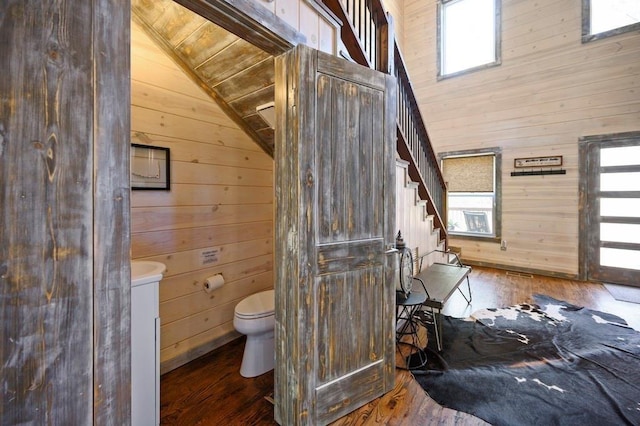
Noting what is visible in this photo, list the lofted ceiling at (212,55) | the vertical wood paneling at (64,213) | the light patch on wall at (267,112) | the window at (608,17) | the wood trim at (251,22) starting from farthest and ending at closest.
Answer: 1. the window at (608,17)
2. the light patch on wall at (267,112)
3. the lofted ceiling at (212,55)
4. the wood trim at (251,22)
5. the vertical wood paneling at (64,213)

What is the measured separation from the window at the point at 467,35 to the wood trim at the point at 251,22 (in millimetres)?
5013

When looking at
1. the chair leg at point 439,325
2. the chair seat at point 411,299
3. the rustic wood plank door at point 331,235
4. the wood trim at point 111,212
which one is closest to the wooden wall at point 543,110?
the chair leg at point 439,325

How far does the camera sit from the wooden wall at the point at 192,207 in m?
1.93

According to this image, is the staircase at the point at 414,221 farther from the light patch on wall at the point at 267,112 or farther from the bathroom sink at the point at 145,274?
the bathroom sink at the point at 145,274

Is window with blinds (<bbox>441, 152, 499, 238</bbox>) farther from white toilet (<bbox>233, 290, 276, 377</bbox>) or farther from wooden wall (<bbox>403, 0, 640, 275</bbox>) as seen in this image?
white toilet (<bbox>233, 290, 276, 377</bbox>)

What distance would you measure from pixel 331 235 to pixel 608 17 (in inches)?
220

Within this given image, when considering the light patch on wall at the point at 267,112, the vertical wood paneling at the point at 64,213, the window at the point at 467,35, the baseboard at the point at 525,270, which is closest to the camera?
the vertical wood paneling at the point at 64,213

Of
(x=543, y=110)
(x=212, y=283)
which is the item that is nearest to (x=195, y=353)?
(x=212, y=283)

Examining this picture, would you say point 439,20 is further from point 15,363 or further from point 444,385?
point 15,363

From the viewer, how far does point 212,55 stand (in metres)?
1.89

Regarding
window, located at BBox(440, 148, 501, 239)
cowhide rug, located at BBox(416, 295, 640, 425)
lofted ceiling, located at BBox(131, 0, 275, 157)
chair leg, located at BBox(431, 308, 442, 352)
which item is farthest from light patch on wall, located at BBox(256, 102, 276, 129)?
window, located at BBox(440, 148, 501, 239)

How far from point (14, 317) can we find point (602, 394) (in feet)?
9.61

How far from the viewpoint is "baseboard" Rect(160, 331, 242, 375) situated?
80.8 inches

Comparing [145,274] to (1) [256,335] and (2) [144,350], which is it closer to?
(2) [144,350]
